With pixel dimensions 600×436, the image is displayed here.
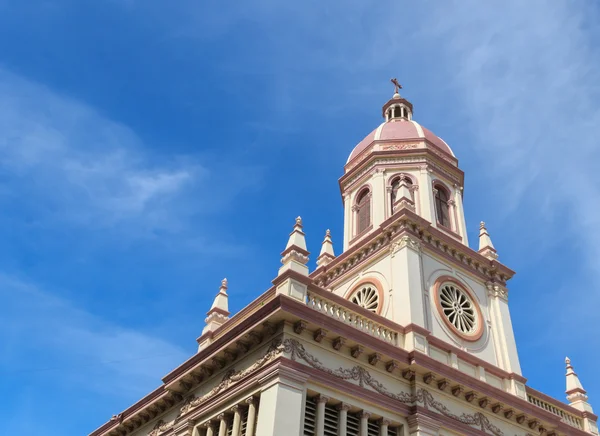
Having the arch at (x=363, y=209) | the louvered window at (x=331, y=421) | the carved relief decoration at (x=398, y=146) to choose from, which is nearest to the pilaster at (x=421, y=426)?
→ the louvered window at (x=331, y=421)

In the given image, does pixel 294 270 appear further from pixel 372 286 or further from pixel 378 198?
pixel 378 198

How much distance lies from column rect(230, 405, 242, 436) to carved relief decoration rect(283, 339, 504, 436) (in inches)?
104

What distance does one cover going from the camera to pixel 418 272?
25.0 metres

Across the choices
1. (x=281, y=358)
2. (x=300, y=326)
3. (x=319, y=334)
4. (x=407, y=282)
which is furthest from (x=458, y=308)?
(x=281, y=358)

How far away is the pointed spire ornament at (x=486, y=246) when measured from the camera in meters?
29.8

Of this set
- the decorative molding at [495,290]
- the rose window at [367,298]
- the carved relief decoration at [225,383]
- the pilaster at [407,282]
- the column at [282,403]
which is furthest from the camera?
the decorative molding at [495,290]

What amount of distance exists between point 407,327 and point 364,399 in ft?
13.1

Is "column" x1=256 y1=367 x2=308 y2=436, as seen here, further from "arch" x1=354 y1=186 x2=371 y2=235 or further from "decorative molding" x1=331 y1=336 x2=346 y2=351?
"arch" x1=354 y1=186 x2=371 y2=235

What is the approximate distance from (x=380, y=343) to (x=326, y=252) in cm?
1067

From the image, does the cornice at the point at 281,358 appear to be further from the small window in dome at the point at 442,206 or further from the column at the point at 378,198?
the small window in dome at the point at 442,206

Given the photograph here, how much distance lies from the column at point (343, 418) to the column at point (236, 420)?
3080mm

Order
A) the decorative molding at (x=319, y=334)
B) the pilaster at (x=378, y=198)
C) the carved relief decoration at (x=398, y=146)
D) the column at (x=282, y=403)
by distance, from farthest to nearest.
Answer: the carved relief decoration at (x=398, y=146)
the pilaster at (x=378, y=198)
the decorative molding at (x=319, y=334)
the column at (x=282, y=403)

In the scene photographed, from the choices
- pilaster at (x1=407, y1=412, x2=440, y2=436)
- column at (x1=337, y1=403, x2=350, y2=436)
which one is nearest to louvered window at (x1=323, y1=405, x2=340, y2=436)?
column at (x1=337, y1=403, x2=350, y2=436)

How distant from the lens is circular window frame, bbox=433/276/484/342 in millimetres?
25203
